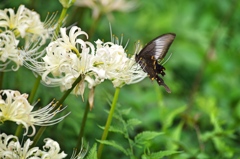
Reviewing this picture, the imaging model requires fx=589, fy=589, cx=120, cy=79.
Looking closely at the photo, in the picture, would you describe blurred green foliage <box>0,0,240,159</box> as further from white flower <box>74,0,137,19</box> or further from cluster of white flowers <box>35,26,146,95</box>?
cluster of white flowers <box>35,26,146,95</box>

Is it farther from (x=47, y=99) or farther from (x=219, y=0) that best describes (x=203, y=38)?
(x=47, y=99)

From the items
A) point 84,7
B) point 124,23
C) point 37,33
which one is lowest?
point 37,33

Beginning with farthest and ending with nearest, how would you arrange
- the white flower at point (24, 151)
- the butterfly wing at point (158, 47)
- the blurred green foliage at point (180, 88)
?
the blurred green foliage at point (180, 88), the butterfly wing at point (158, 47), the white flower at point (24, 151)

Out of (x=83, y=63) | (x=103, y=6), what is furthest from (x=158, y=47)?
(x=103, y=6)

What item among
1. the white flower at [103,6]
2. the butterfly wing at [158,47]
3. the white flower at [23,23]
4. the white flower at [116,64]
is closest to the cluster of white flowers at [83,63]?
the white flower at [116,64]

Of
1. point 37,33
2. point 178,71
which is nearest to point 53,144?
point 37,33

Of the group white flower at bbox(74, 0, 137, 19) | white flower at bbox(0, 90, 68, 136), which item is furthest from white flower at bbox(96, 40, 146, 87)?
white flower at bbox(74, 0, 137, 19)

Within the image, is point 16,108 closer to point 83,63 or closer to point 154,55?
point 83,63

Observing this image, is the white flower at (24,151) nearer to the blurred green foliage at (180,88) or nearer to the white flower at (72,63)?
the white flower at (72,63)

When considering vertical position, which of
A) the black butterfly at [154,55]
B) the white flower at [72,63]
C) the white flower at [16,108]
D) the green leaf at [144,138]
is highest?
the black butterfly at [154,55]
